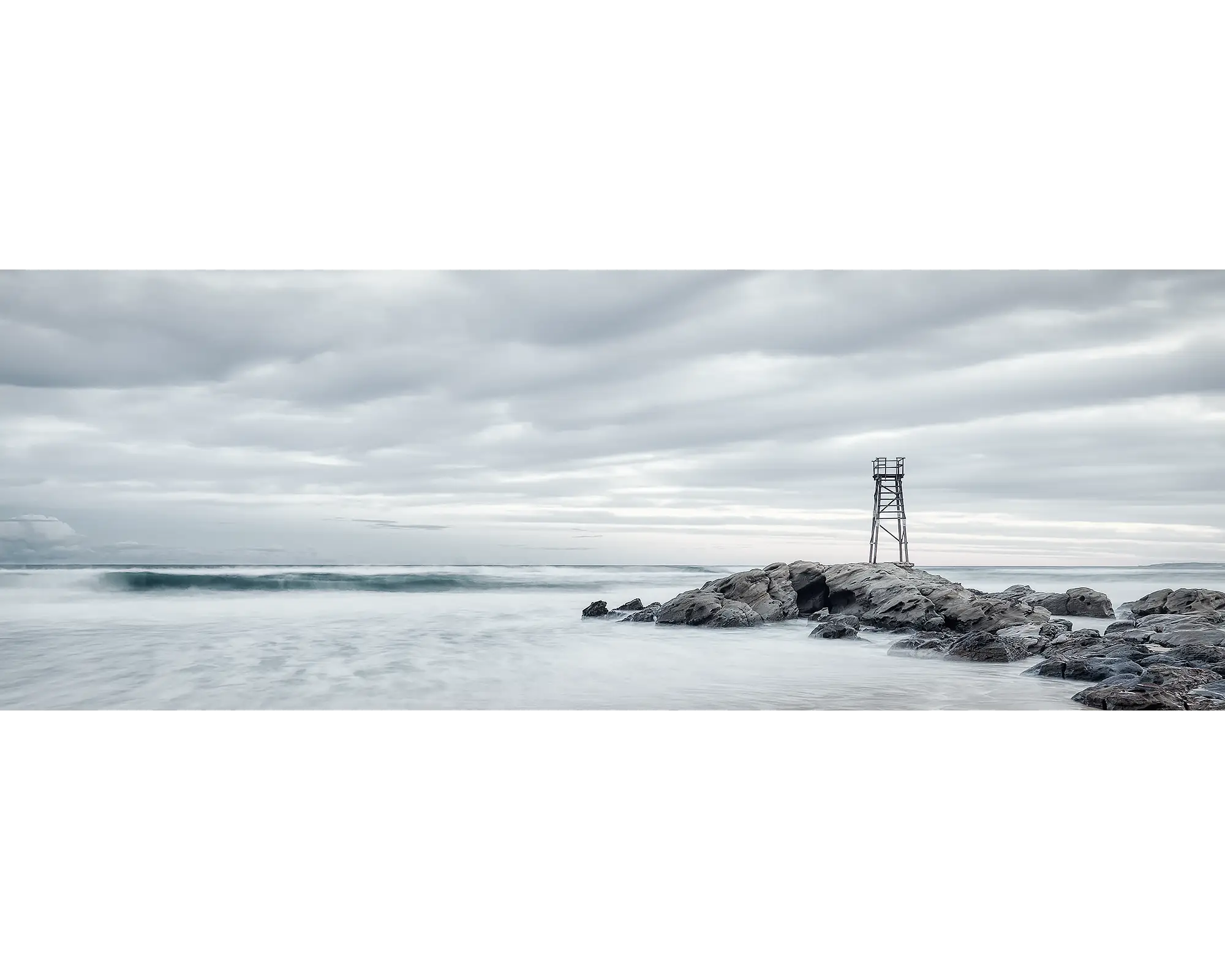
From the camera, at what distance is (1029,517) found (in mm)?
8742

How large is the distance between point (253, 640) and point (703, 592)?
641 cm

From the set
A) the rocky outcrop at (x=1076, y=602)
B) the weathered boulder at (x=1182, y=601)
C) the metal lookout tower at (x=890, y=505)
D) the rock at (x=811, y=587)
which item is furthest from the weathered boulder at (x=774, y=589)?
the weathered boulder at (x=1182, y=601)

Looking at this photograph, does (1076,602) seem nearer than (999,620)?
No

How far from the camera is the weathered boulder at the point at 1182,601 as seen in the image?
32.2ft

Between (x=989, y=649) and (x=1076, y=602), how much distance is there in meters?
6.44

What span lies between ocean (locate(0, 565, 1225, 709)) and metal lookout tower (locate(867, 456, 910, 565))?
175 cm

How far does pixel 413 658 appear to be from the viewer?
729 centimetres

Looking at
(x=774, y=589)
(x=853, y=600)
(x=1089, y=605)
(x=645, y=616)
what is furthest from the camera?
(x=1089, y=605)

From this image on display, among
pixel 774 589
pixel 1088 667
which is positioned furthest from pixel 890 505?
pixel 1088 667

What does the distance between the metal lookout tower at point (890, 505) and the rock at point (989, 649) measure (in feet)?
8.04

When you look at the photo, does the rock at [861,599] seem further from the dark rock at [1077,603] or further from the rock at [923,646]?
the dark rock at [1077,603]

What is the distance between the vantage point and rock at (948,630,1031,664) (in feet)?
23.9

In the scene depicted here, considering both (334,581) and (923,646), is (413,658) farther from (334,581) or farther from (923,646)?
(334,581)

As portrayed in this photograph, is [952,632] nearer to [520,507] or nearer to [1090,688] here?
[1090,688]
